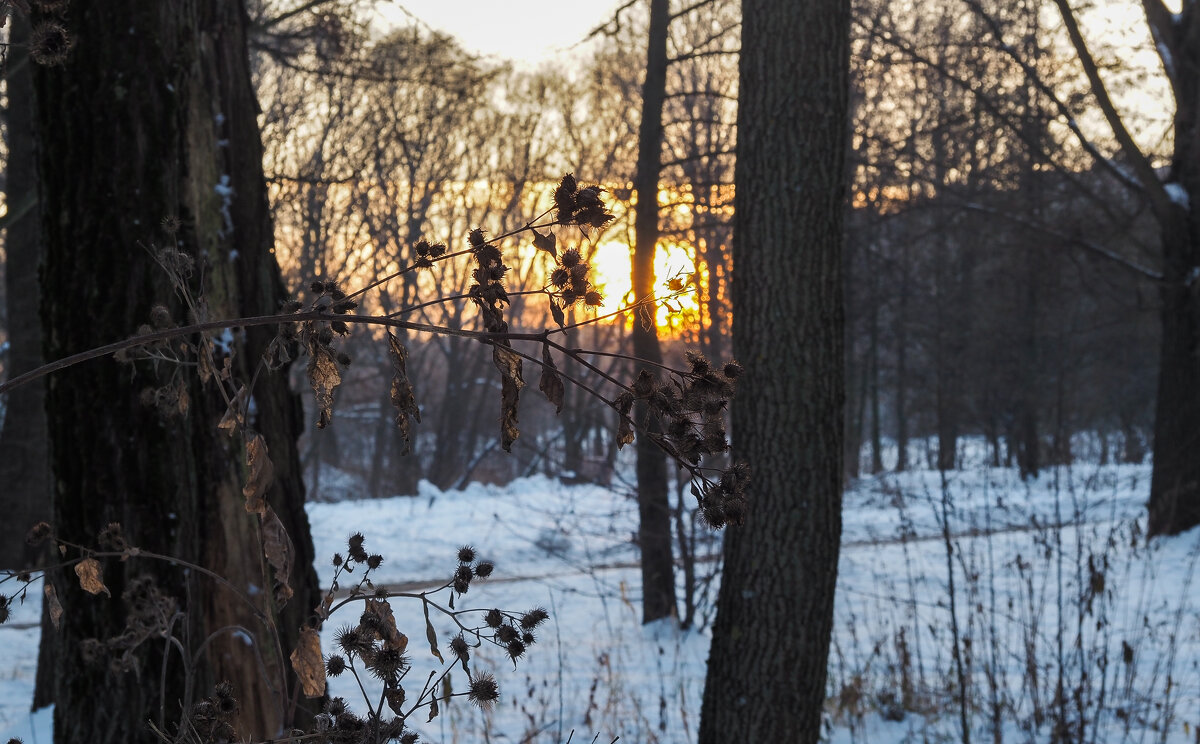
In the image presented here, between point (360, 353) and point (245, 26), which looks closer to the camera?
point (245, 26)

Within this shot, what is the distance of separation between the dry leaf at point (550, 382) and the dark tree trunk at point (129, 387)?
5.65 feet

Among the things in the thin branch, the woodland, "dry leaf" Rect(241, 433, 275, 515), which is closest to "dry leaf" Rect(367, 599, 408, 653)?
the woodland

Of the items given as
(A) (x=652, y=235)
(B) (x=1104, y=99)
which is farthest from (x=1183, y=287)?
(A) (x=652, y=235)

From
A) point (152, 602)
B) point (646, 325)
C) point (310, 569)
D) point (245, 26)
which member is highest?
point (245, 26)

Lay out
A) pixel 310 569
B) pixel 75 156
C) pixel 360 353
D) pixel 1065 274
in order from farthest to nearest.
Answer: pixel 360 353 < pixel 1065 274 < pixel 310 569 < pixel 75 156

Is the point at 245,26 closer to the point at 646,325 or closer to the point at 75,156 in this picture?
the point at 75,156

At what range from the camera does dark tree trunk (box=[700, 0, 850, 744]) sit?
349 cm

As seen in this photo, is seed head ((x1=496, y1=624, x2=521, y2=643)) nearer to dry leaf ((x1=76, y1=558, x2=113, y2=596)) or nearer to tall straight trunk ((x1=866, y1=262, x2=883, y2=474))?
dry leaf ((x1=76, y1=558, x2=113, y2=596))

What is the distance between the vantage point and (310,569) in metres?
2.91

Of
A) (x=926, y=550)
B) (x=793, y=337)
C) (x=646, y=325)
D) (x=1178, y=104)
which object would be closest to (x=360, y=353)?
(x=926, y=550)

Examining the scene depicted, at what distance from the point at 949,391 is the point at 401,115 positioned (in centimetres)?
1368

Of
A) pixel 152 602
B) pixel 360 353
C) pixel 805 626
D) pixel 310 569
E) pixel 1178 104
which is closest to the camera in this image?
pixel 152 602

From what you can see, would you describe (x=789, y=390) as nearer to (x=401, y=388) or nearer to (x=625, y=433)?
(x=625, y=433)

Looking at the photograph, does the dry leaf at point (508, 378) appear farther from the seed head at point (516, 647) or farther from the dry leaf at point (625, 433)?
the seed head at point (516, 647)
